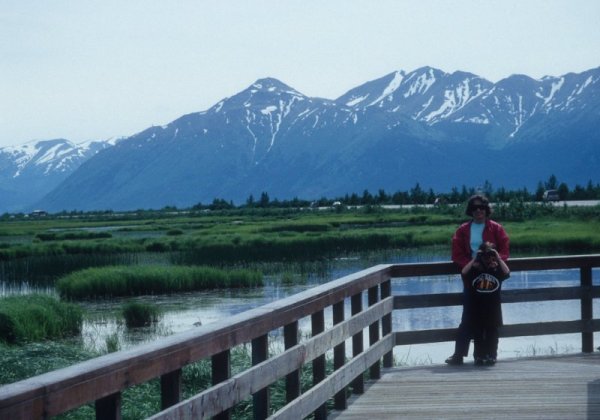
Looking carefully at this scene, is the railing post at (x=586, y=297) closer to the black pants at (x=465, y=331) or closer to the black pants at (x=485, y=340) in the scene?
the black pants at (x=485, y=340)

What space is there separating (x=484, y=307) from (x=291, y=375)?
3922 millimetres

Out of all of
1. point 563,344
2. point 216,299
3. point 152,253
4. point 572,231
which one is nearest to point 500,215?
point 572,231

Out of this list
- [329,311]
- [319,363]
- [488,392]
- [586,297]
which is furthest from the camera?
[329,311]

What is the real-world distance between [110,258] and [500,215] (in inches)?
1506

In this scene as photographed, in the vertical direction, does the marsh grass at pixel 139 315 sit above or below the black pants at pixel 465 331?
below

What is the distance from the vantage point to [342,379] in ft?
24.4

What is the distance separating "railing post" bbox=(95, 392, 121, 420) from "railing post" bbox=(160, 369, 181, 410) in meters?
0.53

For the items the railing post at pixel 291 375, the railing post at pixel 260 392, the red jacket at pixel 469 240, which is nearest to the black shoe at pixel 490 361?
the red jacket at pixel 469 240

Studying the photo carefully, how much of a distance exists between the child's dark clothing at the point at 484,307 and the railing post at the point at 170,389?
5577 mm

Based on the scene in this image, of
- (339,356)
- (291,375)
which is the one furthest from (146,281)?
(291,375)

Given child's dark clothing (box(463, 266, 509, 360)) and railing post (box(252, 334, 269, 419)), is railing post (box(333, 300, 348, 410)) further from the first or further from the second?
child's dark clothing (box(463, 266, 509, 360))

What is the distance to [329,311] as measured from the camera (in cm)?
2162

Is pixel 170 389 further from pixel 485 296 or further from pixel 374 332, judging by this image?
pixel 485 296

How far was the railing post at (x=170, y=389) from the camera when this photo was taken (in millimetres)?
4301
